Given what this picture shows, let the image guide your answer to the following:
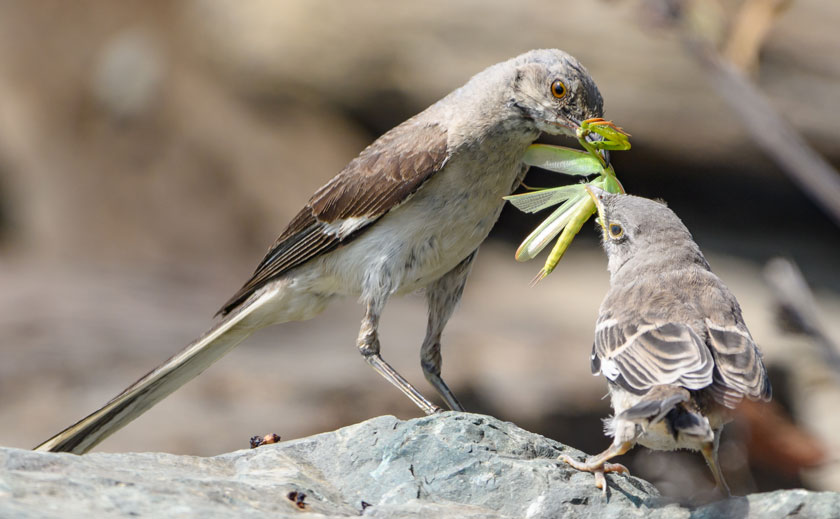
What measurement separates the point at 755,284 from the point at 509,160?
24.2ft

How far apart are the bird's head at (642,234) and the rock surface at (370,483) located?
3.48 feet

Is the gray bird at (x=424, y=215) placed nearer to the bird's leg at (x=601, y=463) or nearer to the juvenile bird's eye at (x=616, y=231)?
the juvenile bird's eye at (x=616, y=231)

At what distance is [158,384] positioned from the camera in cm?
595

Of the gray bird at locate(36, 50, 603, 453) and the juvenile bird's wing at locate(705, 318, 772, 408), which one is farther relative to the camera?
the gray bird at locate(36, 50, 603, 453)

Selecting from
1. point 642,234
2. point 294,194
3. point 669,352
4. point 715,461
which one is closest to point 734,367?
point 669,352

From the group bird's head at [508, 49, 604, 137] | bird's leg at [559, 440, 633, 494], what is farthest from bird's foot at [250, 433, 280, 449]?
bird's head at [508, 49, 604, 137]

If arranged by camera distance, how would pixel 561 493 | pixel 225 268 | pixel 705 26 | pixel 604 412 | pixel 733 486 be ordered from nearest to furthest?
pixel 705 26 → pixel 561 493 → pixel 733 486 → pixel 604 412 → pixel 225 268

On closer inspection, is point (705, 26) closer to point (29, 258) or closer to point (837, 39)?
point (837, 39)

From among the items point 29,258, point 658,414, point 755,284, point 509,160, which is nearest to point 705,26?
point 658,414

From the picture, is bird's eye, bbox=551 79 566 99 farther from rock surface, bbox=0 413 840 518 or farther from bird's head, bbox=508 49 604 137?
rock surface, bbox=0 413 840 518

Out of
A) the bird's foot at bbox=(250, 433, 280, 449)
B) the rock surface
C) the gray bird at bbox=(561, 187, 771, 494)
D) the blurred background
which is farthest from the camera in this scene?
the blurred background

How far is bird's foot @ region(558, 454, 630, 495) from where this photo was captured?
169 inches

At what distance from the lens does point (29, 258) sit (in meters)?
13.7

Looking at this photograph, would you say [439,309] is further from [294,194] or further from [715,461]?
[294,194]
